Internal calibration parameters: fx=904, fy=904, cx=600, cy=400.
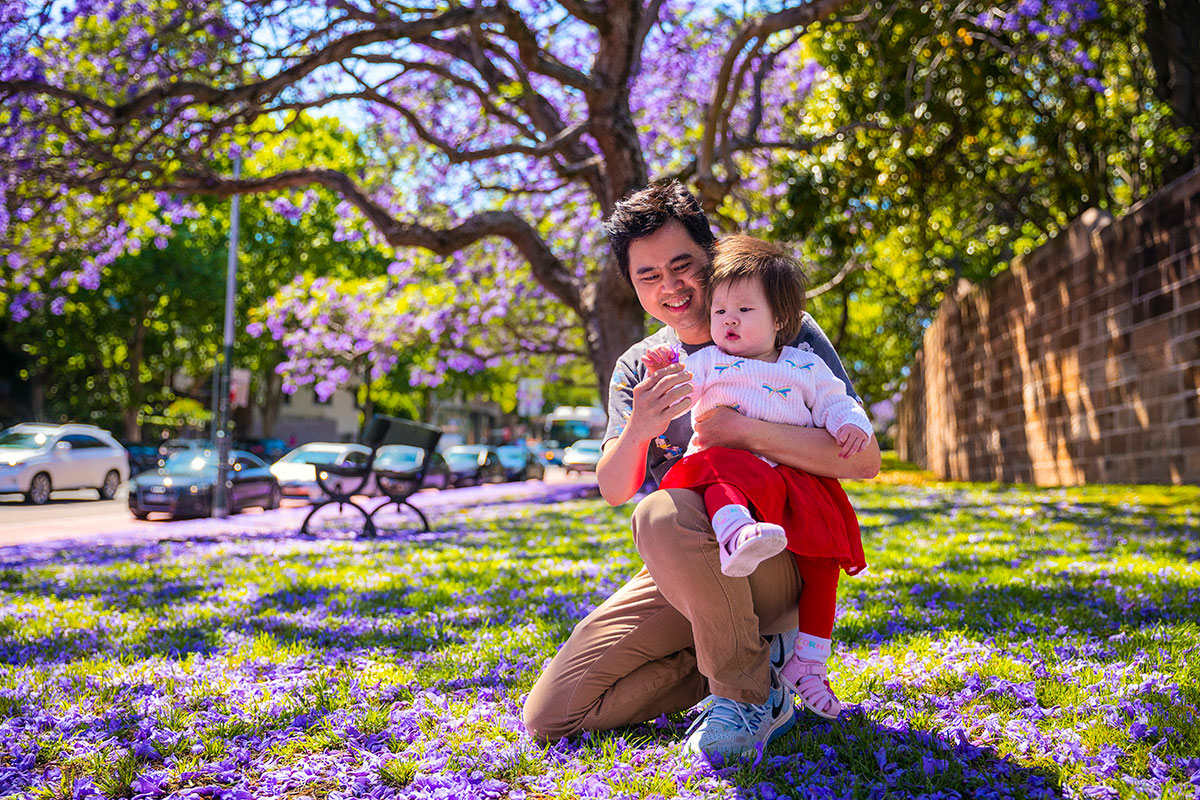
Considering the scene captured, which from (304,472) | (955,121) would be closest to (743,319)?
(955,121)

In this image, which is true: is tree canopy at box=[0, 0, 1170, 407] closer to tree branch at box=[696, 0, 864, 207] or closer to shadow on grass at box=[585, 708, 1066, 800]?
tree branch at box=[696, 0, 864, 207]

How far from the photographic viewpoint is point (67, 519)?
15234 mm

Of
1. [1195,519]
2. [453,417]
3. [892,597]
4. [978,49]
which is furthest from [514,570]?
[453,417]

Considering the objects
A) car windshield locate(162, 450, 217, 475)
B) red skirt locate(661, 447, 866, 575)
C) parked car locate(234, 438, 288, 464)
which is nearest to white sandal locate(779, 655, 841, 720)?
red skirt locate(661, 447, 866, 575)

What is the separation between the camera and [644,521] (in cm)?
250

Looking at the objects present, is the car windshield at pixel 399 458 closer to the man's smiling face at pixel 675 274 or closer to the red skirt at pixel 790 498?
the man's smiling face at pixel 675 274

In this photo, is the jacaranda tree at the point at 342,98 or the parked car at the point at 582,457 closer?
the jacaranda tree at the point at 342,98

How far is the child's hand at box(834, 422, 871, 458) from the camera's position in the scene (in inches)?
98.4

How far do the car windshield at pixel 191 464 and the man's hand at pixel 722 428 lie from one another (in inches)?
618

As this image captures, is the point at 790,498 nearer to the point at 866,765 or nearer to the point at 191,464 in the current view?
the point at 866,765

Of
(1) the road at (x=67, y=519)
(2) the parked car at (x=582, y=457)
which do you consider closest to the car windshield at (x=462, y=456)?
(2) the parked car at (x=582, y=457)

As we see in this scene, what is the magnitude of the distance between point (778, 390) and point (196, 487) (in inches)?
599

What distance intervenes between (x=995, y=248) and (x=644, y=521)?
19.5 metres

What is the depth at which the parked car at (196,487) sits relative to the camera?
1539 centimetres
